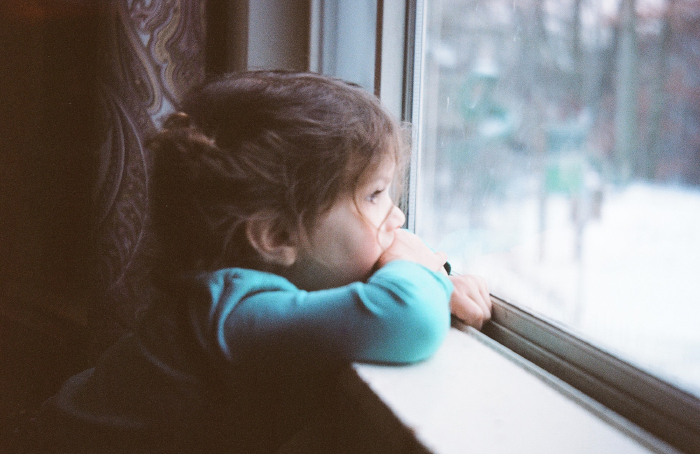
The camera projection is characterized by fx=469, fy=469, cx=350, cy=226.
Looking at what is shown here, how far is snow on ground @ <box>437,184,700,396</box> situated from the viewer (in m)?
0.39

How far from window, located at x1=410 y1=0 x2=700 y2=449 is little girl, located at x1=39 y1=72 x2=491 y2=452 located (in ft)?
0.37

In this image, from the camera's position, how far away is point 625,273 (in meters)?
0.46

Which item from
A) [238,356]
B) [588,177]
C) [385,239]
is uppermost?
[588,177]

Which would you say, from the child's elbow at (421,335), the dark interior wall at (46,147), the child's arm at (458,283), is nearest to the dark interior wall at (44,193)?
the dark interior wall at (46,147)

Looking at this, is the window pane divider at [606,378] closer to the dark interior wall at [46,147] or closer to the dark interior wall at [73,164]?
the dark interior wall at [73,164]

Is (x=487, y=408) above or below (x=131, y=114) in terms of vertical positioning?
below

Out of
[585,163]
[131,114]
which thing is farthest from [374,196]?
[131,114]

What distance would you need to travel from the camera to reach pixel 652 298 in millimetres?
430

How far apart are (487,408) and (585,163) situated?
0.28 metres

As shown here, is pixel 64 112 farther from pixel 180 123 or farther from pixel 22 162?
pixel 180 123

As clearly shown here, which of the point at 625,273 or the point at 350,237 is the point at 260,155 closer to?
the point at 350,237

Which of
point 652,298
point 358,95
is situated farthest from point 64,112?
point 652,298

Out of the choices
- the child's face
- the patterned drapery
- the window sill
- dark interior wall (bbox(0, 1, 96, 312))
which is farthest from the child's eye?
dark interior wall (bbox(0, 1, 96, 312))

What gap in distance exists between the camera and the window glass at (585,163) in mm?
398
